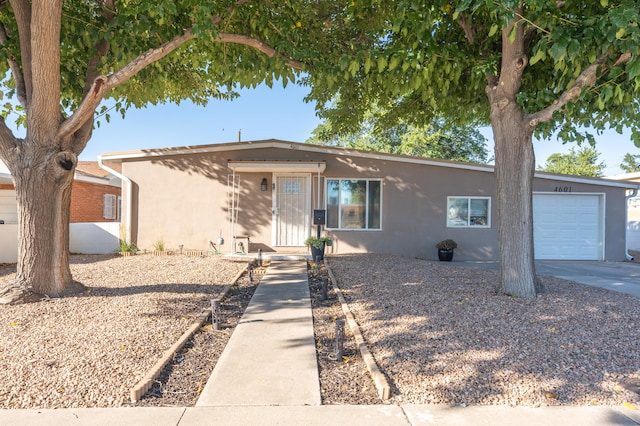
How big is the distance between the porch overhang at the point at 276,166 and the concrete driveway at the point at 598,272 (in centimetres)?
531

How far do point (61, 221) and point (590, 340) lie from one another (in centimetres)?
713

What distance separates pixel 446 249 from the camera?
10469mm

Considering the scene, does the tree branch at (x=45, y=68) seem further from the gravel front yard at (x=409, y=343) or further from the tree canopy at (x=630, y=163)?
the tree canopy at (x=630, y=163)

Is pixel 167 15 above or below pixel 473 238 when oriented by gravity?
above

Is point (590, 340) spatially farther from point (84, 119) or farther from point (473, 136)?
point (473, 136)

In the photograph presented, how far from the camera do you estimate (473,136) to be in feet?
80.1

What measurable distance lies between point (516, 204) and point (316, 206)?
620 cm

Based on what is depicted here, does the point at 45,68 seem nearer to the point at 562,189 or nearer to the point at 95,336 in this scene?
the point at 95,336

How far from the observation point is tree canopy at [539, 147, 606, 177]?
113 feet

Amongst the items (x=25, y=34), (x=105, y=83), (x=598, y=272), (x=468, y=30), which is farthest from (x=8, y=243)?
(x=598, y=272)

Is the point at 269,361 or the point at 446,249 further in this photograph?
the point at 446,249

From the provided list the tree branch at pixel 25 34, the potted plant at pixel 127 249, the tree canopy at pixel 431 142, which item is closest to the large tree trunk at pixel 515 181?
the tree branch at pixel 25 34

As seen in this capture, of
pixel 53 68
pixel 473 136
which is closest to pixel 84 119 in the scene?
pixel 53 68

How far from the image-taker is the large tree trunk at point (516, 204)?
17.6 feet
